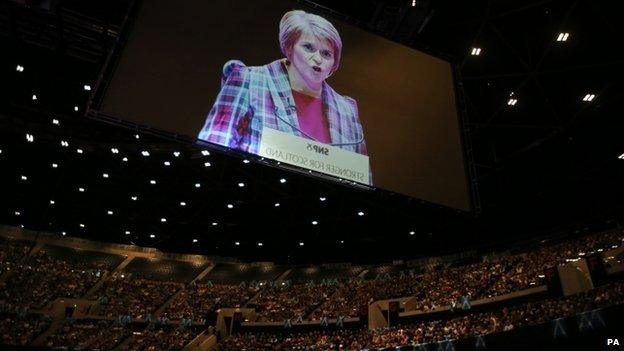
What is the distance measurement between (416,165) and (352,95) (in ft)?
8.06

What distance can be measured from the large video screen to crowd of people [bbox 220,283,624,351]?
9642 mm

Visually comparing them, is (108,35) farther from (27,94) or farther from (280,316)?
(280,316)

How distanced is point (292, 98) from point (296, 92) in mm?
252

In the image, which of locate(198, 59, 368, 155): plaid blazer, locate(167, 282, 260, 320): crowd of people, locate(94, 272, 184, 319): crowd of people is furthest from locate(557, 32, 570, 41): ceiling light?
locate(94, 272, 184, 319): crowd of people

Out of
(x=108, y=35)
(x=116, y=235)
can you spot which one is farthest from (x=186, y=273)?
(x=108, y=35)

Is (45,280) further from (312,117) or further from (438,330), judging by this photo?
(312,117)

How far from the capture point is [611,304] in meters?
15.7

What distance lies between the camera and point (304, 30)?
1154cm

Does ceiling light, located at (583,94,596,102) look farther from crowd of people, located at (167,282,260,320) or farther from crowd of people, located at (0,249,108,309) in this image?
crowd of people, located at (0,249,108,309)

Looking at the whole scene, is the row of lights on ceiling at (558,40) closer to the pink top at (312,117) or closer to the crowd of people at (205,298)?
the pink top at (312,117)

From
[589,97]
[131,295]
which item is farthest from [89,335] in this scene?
[589,97]

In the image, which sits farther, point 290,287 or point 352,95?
point 290,287

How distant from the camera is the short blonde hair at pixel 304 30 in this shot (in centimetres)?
1130

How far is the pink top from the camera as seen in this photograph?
10.3 meters
